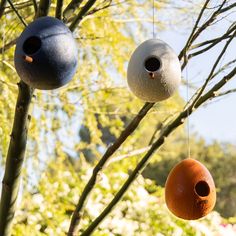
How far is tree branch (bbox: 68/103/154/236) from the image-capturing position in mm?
1371

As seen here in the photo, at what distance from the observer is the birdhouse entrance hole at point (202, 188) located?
4.49 feet

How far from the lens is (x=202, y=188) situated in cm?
138

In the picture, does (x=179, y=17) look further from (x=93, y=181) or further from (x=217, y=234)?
(x=93, y=181)

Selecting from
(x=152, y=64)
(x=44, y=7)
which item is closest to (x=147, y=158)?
(x=152, y=64)

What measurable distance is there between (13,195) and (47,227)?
103 centimetres

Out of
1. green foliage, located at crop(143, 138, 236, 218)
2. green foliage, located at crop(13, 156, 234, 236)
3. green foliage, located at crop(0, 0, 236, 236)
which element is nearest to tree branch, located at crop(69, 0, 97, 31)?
green foliage, located at crop(0, 0, 236, 236)

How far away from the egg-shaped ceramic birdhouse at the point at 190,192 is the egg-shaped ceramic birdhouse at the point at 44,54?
412 millimetres

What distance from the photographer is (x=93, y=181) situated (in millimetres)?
1447

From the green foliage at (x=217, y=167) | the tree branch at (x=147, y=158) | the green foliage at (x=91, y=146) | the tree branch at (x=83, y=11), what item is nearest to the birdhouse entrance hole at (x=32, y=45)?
the tree branch at (x=83, y=11)

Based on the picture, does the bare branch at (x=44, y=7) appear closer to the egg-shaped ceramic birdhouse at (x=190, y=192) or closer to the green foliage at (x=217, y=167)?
the egg-shaped ceramic birdhouse at (x=190, y=192)

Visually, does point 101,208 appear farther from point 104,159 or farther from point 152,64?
point 152,64

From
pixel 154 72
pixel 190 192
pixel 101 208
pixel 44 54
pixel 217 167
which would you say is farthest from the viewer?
pixel 217 167

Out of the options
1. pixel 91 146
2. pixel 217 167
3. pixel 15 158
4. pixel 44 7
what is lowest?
pixel 15 158

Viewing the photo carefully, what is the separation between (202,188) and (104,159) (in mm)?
253
